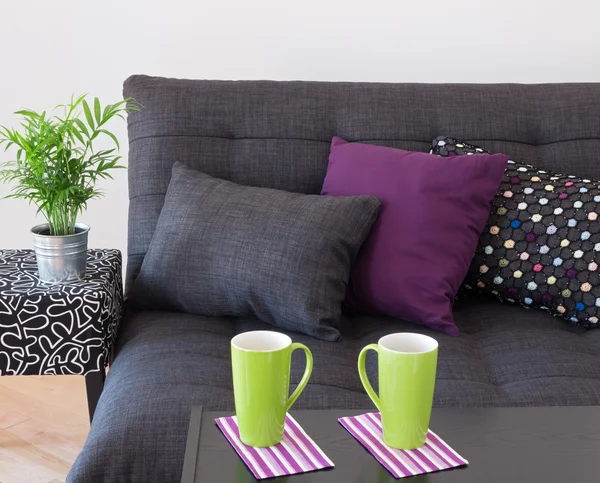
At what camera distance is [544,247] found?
1.70 metres

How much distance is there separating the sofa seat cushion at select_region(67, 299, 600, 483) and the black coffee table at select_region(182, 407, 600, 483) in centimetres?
23

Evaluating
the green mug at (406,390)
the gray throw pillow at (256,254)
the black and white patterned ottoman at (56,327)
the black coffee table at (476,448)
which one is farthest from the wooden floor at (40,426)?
the green mug at (406,390)

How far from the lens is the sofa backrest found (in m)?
1.85

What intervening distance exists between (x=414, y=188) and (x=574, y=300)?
415mm

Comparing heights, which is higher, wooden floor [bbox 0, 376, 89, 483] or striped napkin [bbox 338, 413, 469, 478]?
striped napkin [bbox 338, 413, 469, 478]

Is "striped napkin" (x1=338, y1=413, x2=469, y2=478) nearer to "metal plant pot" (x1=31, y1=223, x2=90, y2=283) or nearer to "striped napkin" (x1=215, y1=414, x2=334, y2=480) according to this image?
"striped napkin" (x1=215, y1=414, x2=334, y2=480)

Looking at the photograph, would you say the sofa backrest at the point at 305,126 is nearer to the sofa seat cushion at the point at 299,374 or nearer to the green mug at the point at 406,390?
the sofa seat cushion at the point at 299,374

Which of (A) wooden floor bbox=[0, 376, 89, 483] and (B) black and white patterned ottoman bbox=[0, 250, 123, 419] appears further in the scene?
(A) wooden floor bbox=[0, 376, 89, 483]

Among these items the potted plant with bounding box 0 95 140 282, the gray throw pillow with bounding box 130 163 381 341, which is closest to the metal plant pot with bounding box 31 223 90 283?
the potted plant with bounding box 0 95 140 282

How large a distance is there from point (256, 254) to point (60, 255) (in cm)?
41

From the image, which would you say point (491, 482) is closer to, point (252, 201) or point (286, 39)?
point (252, 201)

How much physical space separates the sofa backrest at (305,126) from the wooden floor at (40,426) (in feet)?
1.71

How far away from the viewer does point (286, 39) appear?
7.50 feet

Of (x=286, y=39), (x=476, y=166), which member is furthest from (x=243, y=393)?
(x=286, y=39)
